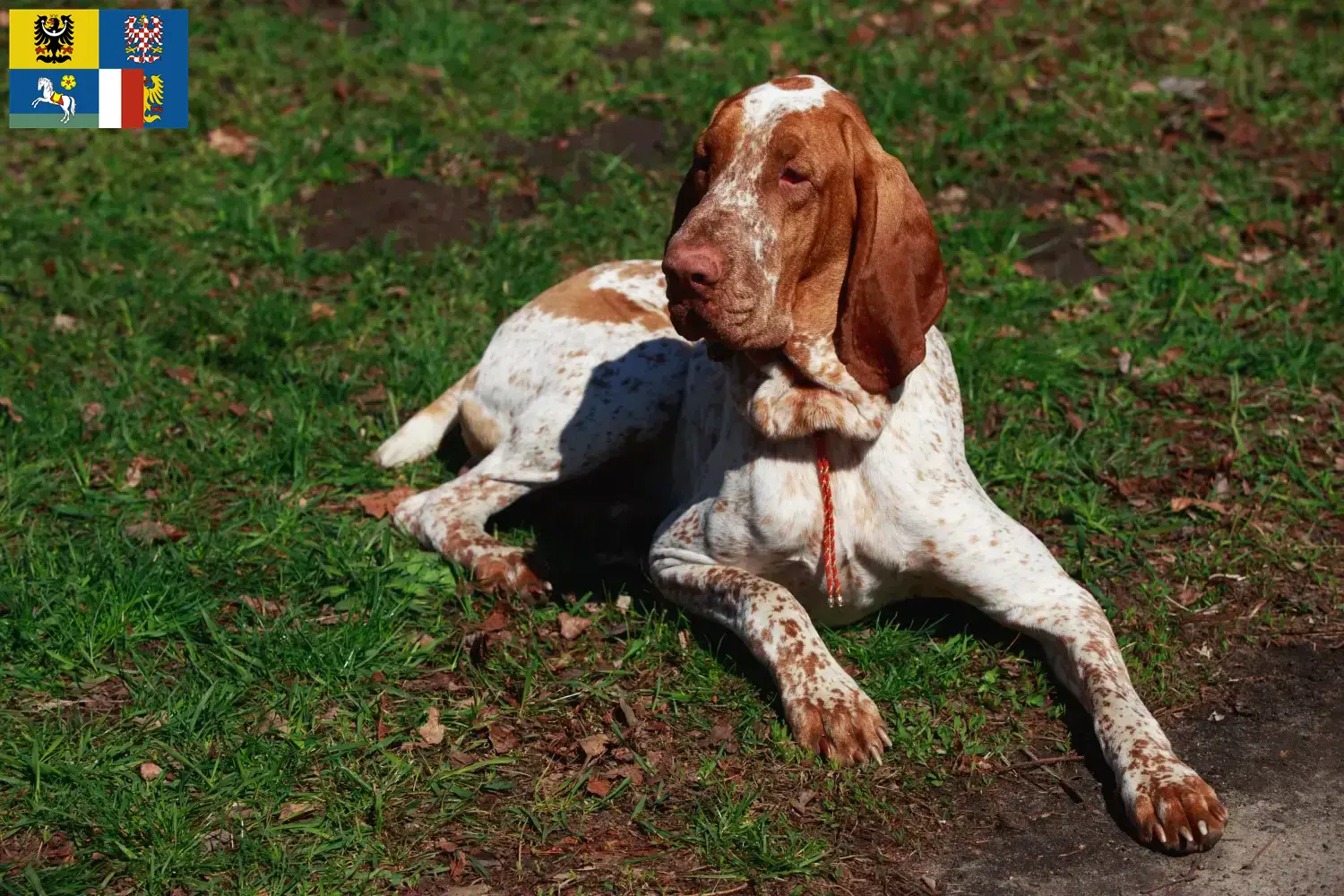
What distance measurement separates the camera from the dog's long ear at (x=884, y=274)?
3564mm

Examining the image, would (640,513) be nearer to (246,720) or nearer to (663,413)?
(663,413)

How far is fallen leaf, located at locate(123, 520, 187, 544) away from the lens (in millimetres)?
4657

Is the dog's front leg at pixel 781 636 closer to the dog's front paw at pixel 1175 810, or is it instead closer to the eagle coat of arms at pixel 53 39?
the dog's front paw at pixel 1175 810

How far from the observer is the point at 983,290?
601 cm

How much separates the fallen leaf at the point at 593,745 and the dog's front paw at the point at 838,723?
482 millimetres

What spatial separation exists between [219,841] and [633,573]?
1.62 meters

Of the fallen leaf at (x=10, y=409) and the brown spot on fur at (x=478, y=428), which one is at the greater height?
the brown spot on fur at (x=478, y=428)

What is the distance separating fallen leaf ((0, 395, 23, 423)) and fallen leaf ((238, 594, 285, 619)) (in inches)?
58.6

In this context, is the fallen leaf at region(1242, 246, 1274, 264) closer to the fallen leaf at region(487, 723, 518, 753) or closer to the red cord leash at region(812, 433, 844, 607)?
the red cord leash at region(812, 433, 844, 607)

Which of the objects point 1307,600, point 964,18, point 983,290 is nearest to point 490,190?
point 983,290

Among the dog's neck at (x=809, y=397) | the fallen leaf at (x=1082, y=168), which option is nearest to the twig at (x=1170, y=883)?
the dog's neck at (x=809, y=397)

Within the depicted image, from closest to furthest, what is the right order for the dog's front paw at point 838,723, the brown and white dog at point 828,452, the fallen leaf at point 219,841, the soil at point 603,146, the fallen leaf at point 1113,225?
the fallen leaf at point 219,841, the brown and white dog at point 828,452, the dog's front paw at point 838,723, the fallen leaf at point 1113,225, the soil at point 603,146

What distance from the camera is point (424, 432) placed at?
515 cm

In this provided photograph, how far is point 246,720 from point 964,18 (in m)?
5.94
